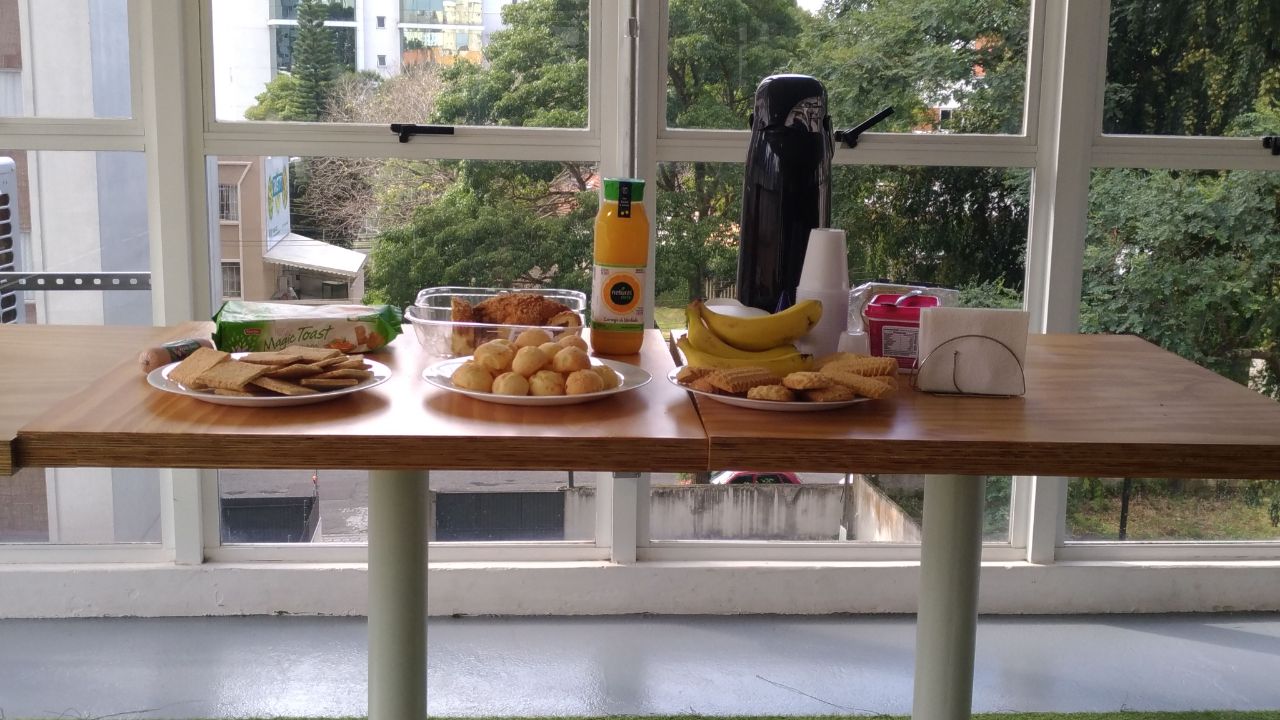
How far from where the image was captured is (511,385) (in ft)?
4.37

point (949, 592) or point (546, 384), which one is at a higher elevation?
point (546, 384)

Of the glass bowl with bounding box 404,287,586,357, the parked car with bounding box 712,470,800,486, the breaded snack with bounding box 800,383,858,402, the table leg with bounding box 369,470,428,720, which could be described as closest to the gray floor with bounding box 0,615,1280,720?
the parked car with bounding box 712,470,800,486

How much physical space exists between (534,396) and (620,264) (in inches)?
12.1

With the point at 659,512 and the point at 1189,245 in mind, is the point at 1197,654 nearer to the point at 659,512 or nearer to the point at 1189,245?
the point at 1189,245

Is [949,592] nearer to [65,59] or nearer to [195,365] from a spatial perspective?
[195,365]

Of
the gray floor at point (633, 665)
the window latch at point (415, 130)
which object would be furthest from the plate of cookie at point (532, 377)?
the window latch at point (415, 130)

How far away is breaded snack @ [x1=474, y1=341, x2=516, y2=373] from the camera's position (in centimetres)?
137

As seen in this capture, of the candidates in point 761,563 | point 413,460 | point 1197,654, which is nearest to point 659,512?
point 761,563

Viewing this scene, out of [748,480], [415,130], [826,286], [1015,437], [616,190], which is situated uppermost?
[415,130]

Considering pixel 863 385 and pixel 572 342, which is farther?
pixel 572 342

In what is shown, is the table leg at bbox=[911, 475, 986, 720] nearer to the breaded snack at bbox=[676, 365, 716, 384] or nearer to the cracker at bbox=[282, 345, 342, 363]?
the breaded snack at bbox=[676, 365, 716, 384]

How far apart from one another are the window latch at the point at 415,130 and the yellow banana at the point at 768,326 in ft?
5.01

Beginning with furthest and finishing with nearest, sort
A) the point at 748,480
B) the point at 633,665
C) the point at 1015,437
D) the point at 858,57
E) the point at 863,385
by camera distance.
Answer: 1. the point at 748,480
2. the point at 858,57
3. the point at 633,665
4. the point at 863,385
5. the point at 1015,437

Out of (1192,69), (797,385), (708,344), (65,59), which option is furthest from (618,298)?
(1192,69)
